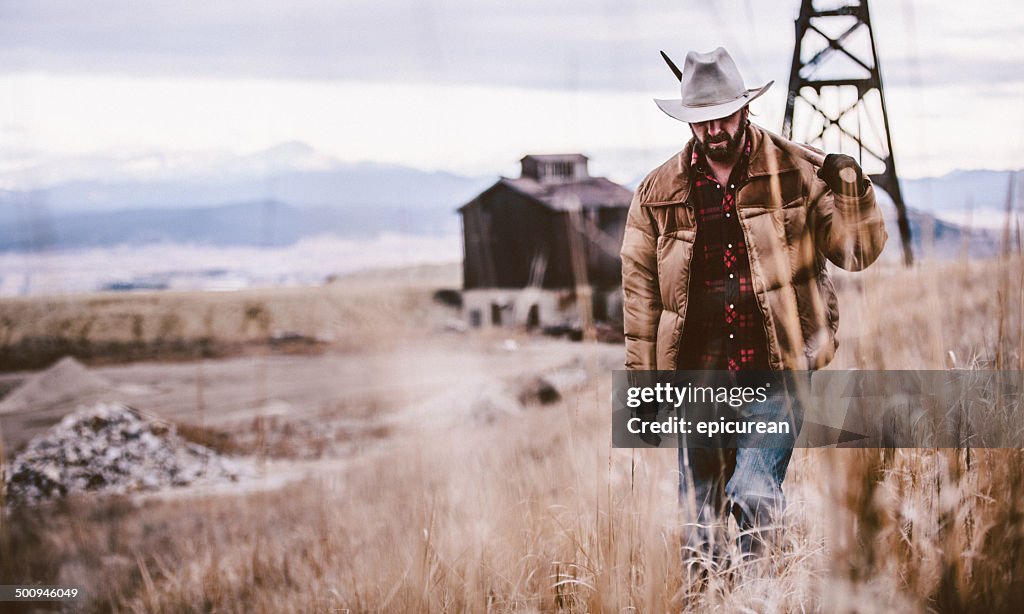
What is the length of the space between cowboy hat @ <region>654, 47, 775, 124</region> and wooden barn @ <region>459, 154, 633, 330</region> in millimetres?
821

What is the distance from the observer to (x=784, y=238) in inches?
72.4

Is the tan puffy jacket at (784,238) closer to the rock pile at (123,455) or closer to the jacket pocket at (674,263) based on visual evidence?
the jacket pocket at (674,263)

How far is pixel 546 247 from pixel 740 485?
1.98m

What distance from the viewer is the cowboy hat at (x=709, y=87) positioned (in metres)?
1.85

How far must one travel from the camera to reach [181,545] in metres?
3.82

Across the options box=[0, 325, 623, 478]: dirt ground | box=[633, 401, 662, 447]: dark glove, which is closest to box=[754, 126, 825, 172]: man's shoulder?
box=[633, 401, 662, 447]: dark glove

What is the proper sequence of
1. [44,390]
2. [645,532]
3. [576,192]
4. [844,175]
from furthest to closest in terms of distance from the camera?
[44,390] < [576,192] < [645,532] < [844,175]

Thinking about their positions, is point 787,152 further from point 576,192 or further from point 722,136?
point 576,192

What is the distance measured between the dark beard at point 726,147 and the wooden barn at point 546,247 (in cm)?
81

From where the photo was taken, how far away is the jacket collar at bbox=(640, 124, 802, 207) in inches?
72.4

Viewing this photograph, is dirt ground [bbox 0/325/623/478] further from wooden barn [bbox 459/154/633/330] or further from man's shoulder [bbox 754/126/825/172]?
man's shoulder [bbox 754/126/825/172]

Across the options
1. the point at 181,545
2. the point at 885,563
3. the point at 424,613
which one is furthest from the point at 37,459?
the point at 885,563

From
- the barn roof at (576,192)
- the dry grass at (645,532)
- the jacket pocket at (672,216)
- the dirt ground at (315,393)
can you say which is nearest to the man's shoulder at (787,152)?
the jacket pocket at (672,216)

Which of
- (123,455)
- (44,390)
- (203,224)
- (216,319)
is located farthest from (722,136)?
(123,455)
